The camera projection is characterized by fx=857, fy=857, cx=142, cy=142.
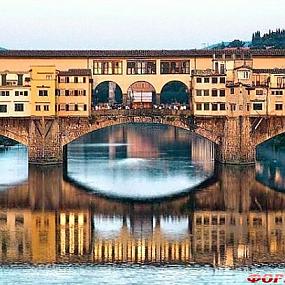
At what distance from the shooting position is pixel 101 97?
92062 millimetres

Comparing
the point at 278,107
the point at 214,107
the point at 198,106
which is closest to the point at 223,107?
the point at 214,107

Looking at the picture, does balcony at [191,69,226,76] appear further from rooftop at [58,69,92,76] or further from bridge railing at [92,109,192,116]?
rooftop at [58,69,92,76]

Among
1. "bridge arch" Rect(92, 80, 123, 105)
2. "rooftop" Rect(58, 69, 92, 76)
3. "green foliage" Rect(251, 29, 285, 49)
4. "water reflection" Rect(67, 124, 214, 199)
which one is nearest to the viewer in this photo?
"water reflection" Rect(67, 124, 214, 199)

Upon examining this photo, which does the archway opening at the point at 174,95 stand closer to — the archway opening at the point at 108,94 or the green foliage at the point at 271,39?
the archway opening at the point at 108,94

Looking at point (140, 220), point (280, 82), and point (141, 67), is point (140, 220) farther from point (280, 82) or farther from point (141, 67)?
point (141, 67)

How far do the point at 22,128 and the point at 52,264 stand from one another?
25713 mm

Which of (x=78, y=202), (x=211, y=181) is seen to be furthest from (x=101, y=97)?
(x=78, y=202)

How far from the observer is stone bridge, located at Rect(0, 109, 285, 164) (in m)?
50.9

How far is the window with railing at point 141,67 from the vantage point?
54156 mm

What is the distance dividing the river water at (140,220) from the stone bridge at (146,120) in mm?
1387

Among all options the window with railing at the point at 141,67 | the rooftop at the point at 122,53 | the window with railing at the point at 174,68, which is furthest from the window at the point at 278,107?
the window with railing at the point at 141,67

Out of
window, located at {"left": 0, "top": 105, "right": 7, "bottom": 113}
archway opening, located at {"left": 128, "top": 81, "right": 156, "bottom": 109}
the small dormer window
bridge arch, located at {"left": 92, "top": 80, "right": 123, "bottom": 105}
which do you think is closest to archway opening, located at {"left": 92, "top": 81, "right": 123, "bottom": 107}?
bridge arch, located at {"left": 92, "top": 80, "right": 123, "bottom": 105}

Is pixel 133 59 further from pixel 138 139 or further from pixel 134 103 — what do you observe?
pixel 138 139

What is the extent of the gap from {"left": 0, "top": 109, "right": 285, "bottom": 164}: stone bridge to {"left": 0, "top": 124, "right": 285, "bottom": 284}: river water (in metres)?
1.39
